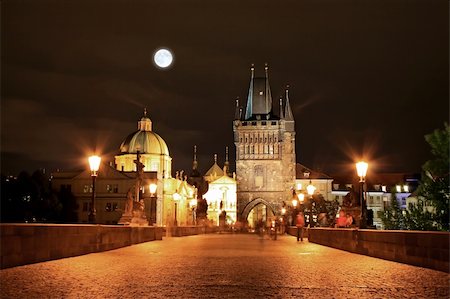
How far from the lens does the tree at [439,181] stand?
3447 cm

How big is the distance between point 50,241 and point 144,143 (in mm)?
93305

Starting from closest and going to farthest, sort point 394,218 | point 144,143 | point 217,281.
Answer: point 217,281
point 394,218
point 144,143

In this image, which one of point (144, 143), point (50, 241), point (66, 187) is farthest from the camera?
point (144, 143)

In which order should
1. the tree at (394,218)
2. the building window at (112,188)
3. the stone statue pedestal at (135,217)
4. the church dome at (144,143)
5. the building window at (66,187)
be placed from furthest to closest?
the church dome at (144,143), the building window at (112,188), the building window at (66,187), the tree at (394,218), the stone statue pedestal at (135,217)

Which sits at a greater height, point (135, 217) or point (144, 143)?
point (144, 143)

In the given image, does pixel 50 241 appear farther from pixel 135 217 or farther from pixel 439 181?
pixel 439 181

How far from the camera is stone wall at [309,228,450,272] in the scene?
37.8 feet

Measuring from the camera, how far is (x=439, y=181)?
3497cm

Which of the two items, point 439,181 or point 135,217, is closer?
point 135,217

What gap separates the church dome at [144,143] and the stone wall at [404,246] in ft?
285

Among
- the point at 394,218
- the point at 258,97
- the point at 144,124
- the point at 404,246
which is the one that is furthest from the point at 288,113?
the point at 404,246

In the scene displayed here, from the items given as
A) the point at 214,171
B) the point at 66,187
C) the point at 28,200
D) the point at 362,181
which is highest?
the point at 214,171

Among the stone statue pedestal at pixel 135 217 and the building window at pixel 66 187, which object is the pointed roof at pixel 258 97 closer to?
the building window at pixel 66 187

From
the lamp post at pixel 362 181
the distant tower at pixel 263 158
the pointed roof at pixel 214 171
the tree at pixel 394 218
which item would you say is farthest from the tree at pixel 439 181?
the pointed roof at pixel 214 171
